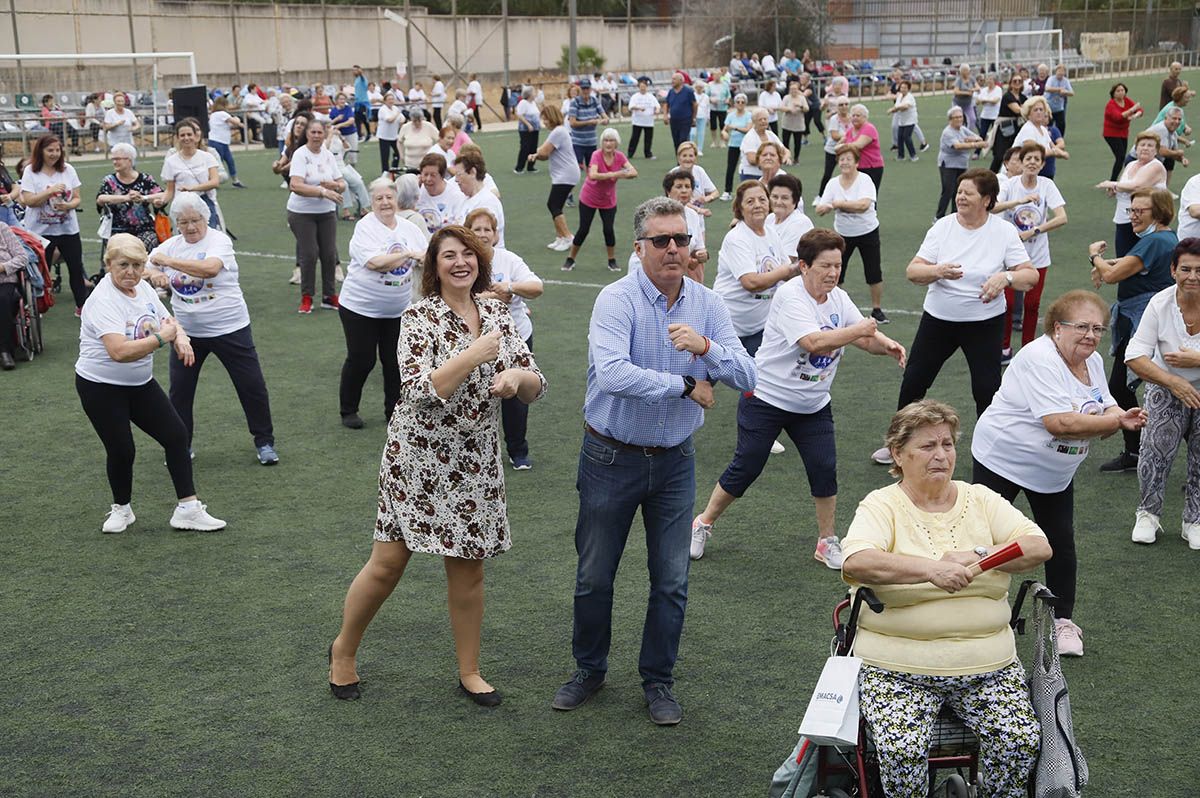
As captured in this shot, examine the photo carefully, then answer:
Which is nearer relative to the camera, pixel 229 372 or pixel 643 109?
pixel 229 372

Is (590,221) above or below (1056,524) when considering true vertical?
above

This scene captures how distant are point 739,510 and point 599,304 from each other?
10.4ft

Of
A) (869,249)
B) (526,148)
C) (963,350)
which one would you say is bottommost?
(963,350)

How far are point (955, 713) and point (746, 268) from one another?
437 centimetres

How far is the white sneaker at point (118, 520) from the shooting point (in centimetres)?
743

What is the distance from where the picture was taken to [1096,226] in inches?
716

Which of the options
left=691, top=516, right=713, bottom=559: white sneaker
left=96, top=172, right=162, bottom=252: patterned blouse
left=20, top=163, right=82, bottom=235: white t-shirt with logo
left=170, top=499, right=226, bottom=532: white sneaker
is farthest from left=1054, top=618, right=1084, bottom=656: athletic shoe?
left=20, top=163, right=82, bottom=235: white t-shirt with logo

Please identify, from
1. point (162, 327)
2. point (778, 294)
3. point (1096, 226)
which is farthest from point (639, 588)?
point (1096, 226)

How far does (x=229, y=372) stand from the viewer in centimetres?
850

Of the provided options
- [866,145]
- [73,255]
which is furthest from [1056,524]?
[866,145]

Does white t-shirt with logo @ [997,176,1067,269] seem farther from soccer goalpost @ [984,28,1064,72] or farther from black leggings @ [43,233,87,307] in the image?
soccer goalpost @ [984,28,1064,72]

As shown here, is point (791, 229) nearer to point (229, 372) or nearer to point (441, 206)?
point (441, 206)

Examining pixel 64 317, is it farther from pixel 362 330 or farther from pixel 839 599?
pixel 839 599

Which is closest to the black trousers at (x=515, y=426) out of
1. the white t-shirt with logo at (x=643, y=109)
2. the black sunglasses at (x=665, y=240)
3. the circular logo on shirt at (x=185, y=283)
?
the circular logo on shirt at (x=185, y=283)
